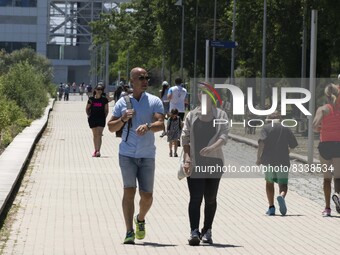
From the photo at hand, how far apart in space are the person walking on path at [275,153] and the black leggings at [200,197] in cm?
323

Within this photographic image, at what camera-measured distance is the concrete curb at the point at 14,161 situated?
1727 cm

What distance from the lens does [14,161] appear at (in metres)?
23.2

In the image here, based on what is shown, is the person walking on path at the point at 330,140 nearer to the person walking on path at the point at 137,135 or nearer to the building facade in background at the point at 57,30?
the person walking on path at the point at 137,135

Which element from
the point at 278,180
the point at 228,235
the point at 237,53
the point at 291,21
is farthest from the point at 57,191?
the point at 237,53

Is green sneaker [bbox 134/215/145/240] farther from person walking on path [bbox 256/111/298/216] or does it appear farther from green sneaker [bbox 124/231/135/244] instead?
person walking on path [bbox 256/111/298/216]

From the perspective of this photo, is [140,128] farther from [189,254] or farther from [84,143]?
[84,143]

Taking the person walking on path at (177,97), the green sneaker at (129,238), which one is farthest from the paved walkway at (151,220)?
the person walking on path at (177,97)

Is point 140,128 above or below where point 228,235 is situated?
above

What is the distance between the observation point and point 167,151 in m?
31.0

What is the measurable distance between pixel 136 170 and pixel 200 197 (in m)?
0.82

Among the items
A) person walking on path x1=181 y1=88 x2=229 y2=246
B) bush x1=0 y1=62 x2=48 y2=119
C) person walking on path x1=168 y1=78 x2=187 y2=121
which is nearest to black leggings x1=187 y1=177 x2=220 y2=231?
person walking on path x1=181 y1=88 x2=229 y2=246

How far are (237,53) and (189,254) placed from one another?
4949 cm

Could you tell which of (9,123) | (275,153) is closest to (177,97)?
(9,123)

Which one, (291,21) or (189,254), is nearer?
(189,254)
